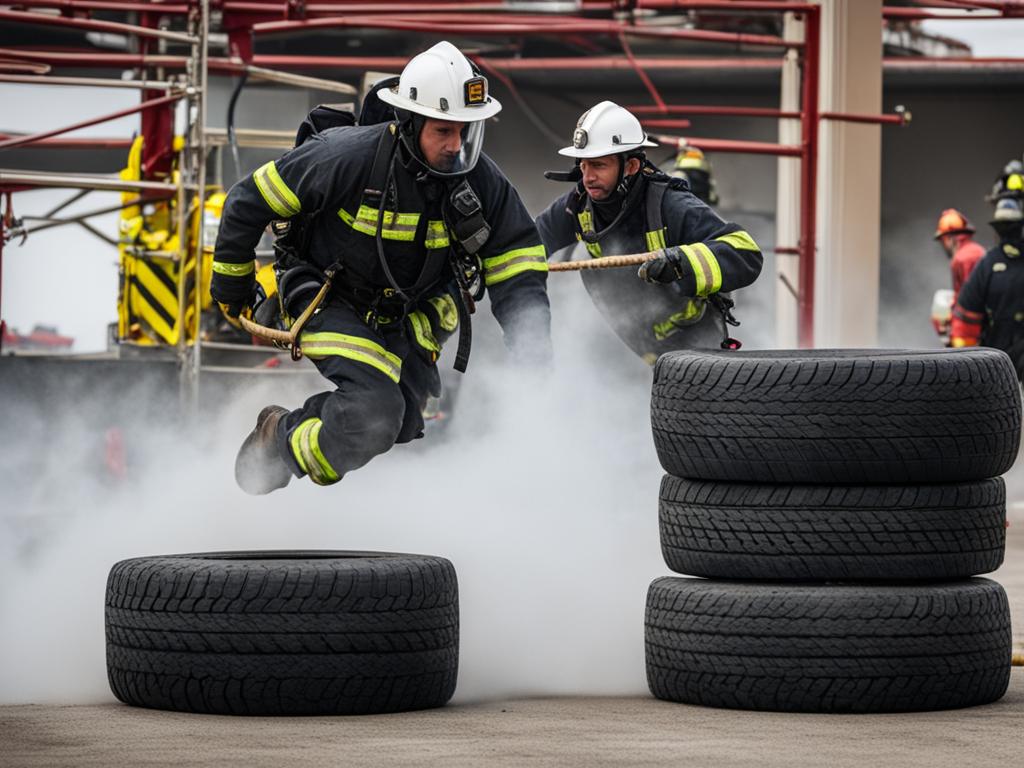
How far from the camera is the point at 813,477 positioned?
4680mm

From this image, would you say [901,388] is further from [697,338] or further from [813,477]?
[697,338]

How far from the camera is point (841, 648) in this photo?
4.56 metres

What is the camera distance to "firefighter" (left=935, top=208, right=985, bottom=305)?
14219 millimetres

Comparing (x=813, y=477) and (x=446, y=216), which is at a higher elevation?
(x=446, y=216)

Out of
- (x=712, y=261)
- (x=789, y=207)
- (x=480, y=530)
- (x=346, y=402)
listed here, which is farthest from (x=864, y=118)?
(x=346, y=402)

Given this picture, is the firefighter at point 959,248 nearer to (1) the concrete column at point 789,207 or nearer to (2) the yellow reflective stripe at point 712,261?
(1) the concrete column at point 789,207

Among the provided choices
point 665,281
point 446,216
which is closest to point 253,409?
point 665,281

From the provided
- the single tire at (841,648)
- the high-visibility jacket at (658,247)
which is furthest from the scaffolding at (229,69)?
the single tire at (841,648)

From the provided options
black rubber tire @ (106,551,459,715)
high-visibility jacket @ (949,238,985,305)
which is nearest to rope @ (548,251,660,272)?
black rubber tire @ (106,551,459,715)

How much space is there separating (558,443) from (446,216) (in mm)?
1918

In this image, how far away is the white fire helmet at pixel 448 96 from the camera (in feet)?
18.9

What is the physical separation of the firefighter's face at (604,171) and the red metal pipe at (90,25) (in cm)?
511

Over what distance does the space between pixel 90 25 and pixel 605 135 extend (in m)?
7.30

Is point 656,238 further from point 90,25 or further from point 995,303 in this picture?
point 90,25
